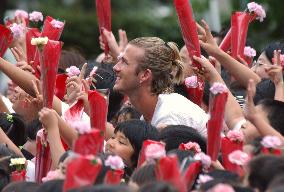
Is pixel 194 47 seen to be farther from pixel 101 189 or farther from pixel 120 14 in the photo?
pixel 120 14

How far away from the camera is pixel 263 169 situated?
193 inches

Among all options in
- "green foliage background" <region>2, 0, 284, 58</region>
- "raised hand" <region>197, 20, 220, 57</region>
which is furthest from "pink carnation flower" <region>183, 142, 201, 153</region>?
"green foliage background" <region>2, 0, 284, 58</region>

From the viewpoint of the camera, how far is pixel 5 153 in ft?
20.4

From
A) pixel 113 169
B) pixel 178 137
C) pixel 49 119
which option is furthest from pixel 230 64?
pixel 113 169

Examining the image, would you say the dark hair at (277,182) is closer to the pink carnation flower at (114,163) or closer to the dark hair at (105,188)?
the dark hair at (105,188)

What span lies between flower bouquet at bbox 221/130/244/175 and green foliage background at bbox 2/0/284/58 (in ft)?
30.7

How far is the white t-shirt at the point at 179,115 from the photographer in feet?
21.9

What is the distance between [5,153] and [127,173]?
71 centimetres

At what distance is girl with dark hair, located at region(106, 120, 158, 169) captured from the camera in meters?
6.11

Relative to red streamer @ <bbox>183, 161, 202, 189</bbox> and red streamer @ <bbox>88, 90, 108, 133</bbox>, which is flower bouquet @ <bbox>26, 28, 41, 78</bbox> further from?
red streamer @ <bbox>183, 161, 202, 189</bbox>

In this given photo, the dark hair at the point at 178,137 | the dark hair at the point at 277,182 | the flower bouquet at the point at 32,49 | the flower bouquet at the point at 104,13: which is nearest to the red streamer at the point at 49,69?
the dark hair at the point at 178,137

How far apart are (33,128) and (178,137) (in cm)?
142

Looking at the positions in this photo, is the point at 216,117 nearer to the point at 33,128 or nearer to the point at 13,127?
the point at 33,128

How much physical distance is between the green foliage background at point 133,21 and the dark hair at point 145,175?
1003 cm
